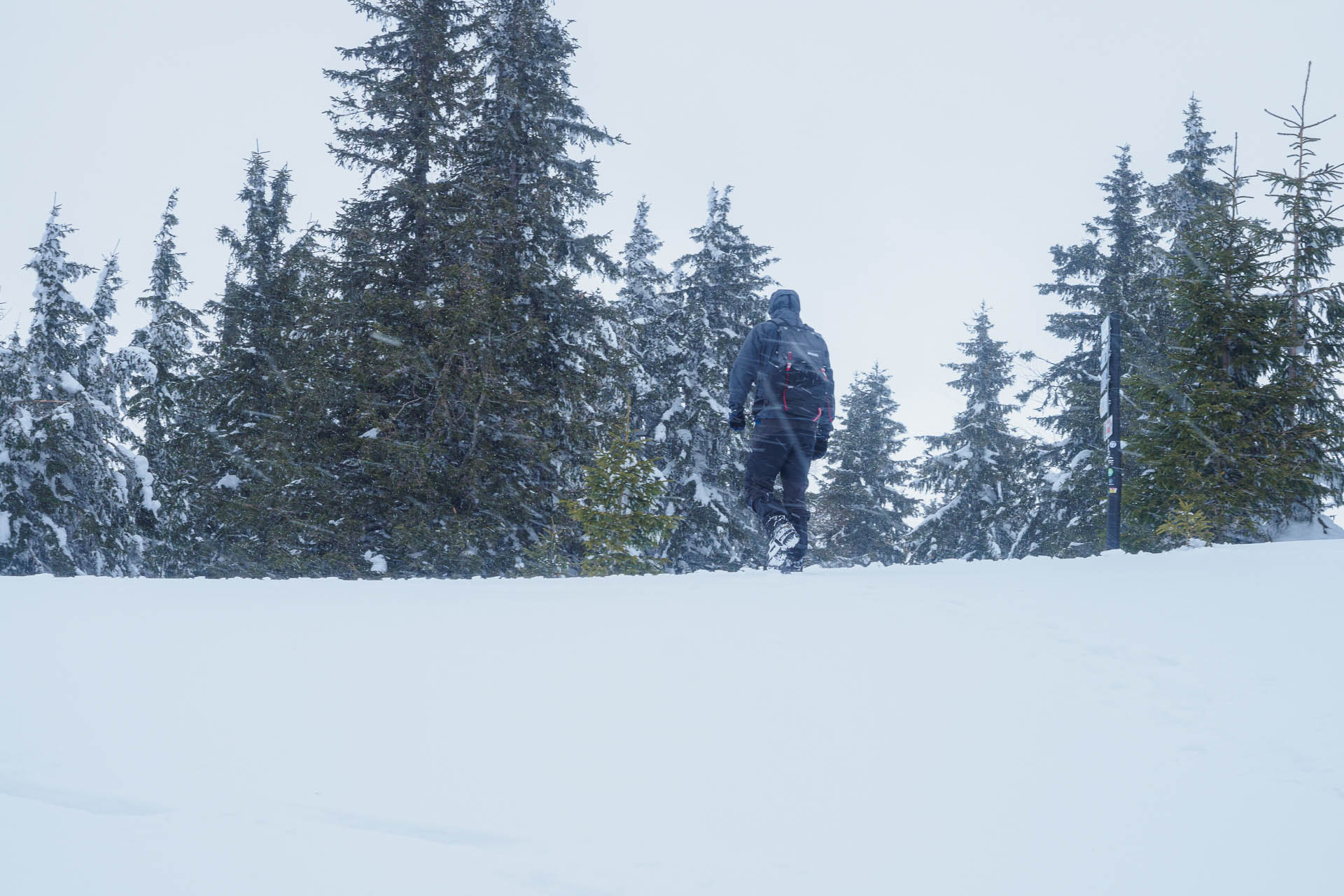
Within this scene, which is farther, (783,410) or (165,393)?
(165,393)

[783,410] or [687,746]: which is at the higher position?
[783,410]

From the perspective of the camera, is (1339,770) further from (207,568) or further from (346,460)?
(207,568)

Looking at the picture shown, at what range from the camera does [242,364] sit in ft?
62.7

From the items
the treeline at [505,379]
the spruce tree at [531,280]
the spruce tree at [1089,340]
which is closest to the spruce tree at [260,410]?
the treeline at [505,379]

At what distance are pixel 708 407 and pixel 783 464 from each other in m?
14.2

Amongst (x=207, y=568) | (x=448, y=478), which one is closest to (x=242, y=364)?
(x=207, y=568)

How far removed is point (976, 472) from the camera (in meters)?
28.6

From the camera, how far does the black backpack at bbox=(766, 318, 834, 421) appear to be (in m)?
7.24

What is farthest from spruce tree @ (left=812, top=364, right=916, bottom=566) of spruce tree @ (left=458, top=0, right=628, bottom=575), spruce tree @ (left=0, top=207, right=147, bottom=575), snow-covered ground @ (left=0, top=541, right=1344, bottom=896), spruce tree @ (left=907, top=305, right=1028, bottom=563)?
snow-covered ground @ (left=0, top=541, right=1344, bottom=896)

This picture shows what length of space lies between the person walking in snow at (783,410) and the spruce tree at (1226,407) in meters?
4.17

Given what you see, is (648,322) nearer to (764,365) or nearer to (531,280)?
(531,280)

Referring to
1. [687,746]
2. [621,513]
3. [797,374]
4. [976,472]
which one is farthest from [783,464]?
[976,472]

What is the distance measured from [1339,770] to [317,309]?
13.2 meters

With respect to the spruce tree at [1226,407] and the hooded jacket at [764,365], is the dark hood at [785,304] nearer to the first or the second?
the hooded jacket at [764,365]
